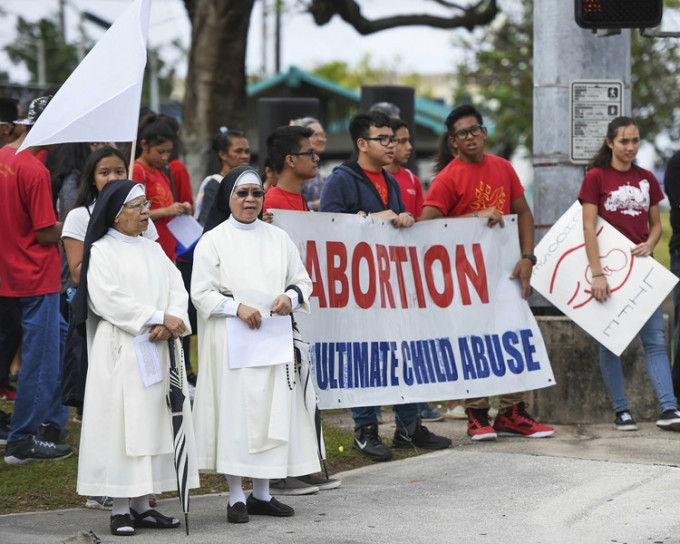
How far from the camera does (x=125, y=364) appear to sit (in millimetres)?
6250

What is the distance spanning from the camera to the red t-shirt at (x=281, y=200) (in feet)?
25.6

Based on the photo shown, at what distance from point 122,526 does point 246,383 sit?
918mm

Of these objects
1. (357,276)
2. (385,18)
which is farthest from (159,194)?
(385,18)

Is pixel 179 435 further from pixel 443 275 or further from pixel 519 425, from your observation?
pixel 519 425

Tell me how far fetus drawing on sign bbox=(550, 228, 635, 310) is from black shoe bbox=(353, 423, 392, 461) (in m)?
1.64

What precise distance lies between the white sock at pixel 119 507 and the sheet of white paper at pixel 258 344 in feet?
2.77

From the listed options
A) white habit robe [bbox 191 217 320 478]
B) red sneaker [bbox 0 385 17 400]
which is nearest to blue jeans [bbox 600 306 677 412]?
white habit robe [bbox 191 217 320 478]

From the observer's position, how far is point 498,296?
8695 millimetres

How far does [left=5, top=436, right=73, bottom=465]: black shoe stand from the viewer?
314 inches

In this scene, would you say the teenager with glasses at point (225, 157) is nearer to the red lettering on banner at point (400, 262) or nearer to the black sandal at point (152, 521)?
the red lettering on banner at point (400, 262)

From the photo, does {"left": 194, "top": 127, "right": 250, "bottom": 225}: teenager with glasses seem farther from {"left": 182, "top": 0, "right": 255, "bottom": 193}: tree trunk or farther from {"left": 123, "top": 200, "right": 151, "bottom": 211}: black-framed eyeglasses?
{"left": 182, "top": 0, "right": 255, "bottom": 193}: tree trunk

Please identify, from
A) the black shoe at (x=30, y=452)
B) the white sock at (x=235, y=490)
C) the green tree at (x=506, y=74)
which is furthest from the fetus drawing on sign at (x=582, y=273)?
the green tree at (x=506, y=74)

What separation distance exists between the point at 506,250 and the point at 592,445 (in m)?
1.43

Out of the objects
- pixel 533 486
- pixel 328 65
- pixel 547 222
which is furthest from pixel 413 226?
pixel 328 65
